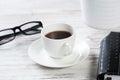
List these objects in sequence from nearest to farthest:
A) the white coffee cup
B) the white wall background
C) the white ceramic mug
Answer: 1. the white coffee cup
2. the white ceramic mug
3. the white wall background

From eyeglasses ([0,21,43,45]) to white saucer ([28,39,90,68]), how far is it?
0.10m

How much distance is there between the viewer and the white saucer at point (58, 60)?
71cm

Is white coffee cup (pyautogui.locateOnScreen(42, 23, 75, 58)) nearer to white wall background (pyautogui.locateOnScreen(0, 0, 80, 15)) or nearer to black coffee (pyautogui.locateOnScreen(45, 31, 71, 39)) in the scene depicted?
black coffee (pyautogui.locateOnScreen(45, 31, 71, 39))

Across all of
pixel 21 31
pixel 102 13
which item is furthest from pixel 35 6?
pixel 102 13

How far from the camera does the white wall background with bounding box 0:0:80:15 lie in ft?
3.34

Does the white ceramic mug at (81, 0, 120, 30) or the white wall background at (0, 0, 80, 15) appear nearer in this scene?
the white ceramic mug at (81, 0, 120, 30)

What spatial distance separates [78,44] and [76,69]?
9cm

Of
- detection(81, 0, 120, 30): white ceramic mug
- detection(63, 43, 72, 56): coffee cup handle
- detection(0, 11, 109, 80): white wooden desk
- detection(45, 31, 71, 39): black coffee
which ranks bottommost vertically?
detection(0, 11, 109, 80): white wooden desk

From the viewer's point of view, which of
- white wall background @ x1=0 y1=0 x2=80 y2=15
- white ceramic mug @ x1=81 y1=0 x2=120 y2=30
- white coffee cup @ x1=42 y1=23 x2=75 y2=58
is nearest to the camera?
white coffee cup @ x1=42 y1=23 x2=75 y2=58

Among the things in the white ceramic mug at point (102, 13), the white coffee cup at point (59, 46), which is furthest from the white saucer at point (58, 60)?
the white ceramic mug at point (102, 13)

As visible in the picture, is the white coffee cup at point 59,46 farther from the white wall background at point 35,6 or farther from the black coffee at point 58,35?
the white wall background at point 35,6

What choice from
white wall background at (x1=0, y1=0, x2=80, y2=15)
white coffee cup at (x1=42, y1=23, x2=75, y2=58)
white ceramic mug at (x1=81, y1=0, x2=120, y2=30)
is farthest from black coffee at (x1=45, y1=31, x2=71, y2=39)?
white wall background at (x1=0, y1=0, x2=80, y2=15)

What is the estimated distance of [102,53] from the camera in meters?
0.70

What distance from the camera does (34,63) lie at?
0.74 meters
